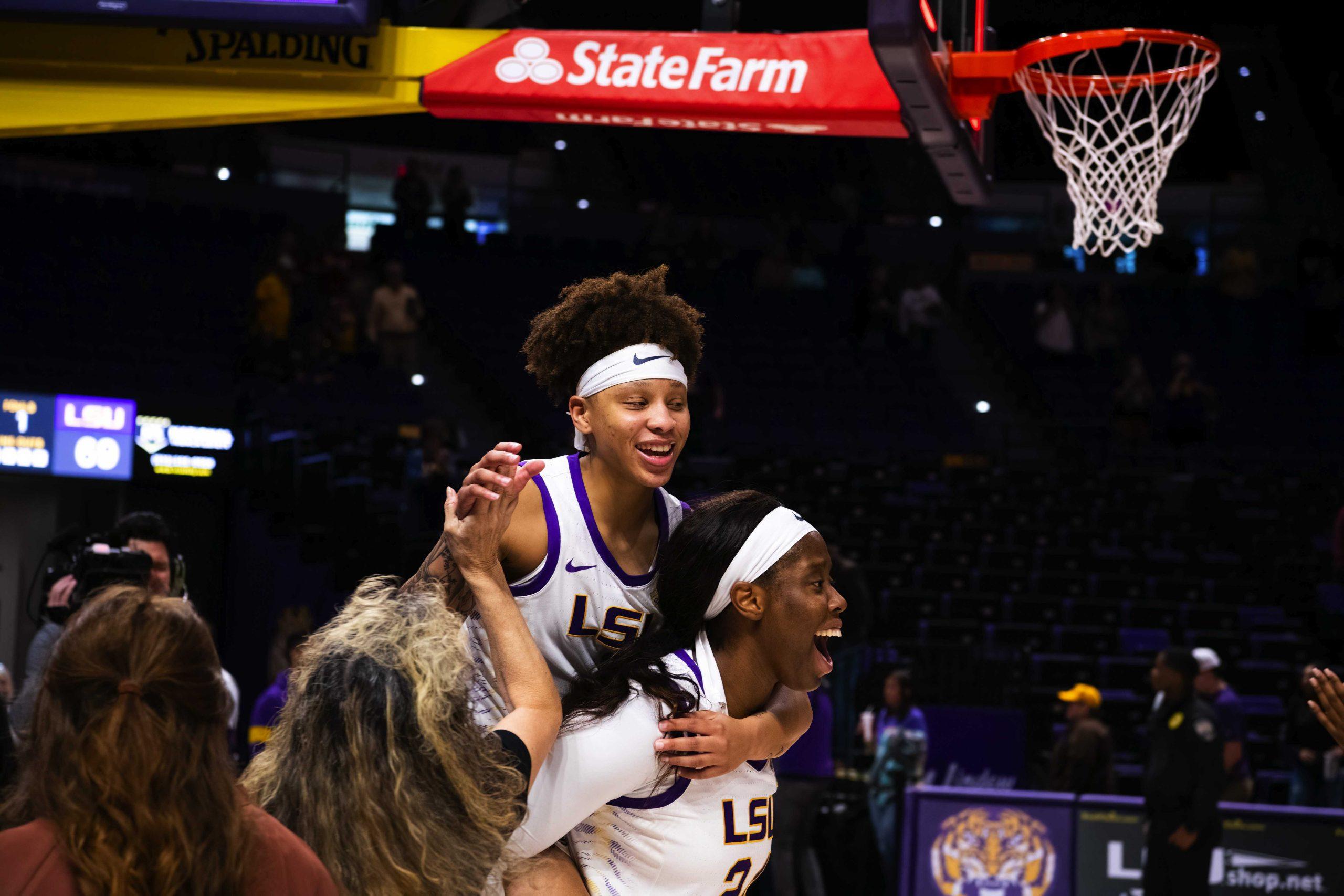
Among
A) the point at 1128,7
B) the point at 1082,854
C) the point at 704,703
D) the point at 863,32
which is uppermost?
the point at 1128,7

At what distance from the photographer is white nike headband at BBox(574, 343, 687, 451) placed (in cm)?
352

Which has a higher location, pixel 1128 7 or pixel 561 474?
pixel 1128 7

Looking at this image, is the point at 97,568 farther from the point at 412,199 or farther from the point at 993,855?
the point at 412,199

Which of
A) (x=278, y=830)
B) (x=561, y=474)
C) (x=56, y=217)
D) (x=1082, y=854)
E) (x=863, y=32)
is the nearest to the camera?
(x=278, y=830)

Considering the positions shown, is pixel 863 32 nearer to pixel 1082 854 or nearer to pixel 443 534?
pixel 443 534

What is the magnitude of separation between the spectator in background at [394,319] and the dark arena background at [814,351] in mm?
66

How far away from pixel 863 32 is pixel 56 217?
12128mm

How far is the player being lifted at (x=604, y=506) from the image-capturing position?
3297mm

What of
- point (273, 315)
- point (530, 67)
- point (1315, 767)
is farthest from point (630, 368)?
point (273, 315)

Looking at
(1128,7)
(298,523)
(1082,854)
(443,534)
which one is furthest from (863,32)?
(1128,7)

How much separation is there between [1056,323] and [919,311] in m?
1.60

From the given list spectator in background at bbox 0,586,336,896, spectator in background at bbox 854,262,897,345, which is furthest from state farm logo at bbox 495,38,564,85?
spectator in background at bbox 854,262,897,345

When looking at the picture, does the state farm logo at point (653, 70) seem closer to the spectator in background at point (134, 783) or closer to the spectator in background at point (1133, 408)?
the spectator in background at point (134, 783)

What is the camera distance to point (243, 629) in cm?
1115
